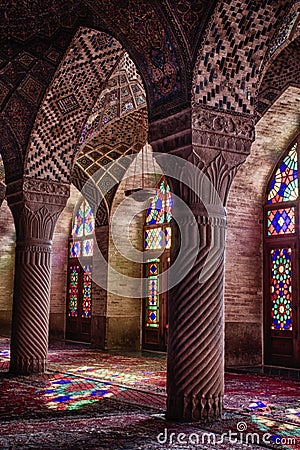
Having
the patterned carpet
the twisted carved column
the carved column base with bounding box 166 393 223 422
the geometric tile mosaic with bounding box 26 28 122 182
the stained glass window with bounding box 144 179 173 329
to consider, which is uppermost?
the geometric tile mosaic with bounding box 26 28 122 182

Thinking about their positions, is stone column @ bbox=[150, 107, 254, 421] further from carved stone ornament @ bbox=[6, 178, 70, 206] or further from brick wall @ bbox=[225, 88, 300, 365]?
brick wall @ bbox=[225, 88, 300, 365]

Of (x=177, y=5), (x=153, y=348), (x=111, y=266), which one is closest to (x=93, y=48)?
(x=177, y=5)

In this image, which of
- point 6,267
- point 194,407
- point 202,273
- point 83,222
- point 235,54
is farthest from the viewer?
point 6,267

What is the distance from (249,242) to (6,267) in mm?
10368

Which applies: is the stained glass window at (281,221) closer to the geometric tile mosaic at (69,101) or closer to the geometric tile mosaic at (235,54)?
the geometric tile mosaic at (69,101)

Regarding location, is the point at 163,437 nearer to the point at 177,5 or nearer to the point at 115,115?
the point at 177,5

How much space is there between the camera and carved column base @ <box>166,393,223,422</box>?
541 centimetres

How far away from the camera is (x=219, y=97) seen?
5.89m

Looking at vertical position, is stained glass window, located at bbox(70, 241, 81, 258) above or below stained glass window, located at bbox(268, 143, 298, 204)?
below

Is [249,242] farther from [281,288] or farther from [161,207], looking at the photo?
[161,207]

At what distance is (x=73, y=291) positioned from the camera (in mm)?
17250

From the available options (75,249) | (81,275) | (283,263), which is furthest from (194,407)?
(75,249)

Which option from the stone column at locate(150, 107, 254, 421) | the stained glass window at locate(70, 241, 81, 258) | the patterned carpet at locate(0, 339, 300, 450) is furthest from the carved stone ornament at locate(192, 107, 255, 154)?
the stained glass window at locate(70, 241, 81, 258)

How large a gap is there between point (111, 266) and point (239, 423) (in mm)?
9326
